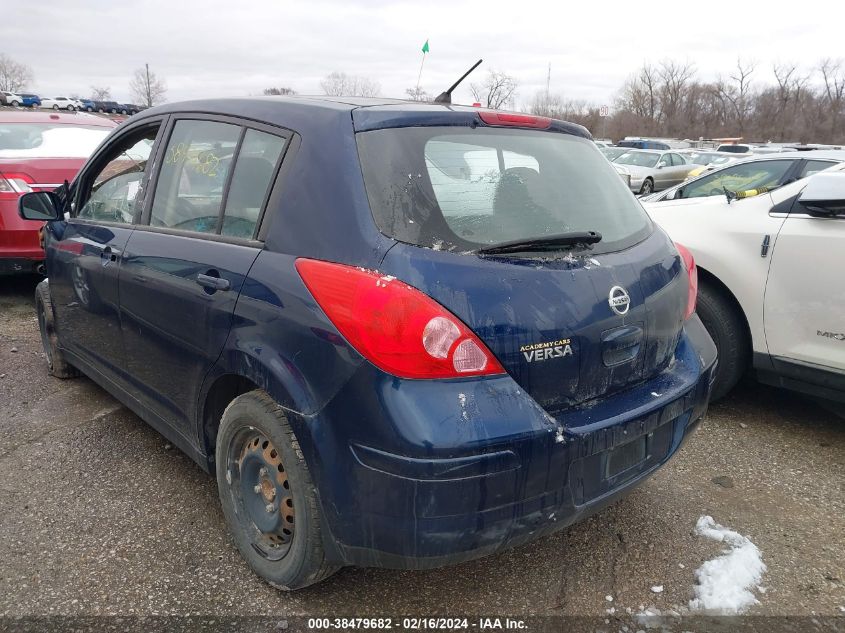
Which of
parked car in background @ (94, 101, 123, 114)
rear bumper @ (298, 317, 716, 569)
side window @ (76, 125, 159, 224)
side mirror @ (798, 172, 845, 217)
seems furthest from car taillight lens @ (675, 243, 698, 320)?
parked car in background @ (94, 101, 123, 114)

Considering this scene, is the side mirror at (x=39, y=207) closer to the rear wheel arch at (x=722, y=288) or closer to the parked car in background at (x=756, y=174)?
the rear wheel arch at (x=722, y=288)

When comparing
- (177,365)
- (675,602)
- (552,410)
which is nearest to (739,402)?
(675,602)

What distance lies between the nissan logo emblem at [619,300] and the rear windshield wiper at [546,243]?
198 mm

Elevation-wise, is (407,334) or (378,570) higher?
(407,334)

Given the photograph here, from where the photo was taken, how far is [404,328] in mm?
1840

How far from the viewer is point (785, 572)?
8.41 ft

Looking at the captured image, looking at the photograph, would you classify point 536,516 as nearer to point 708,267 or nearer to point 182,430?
point 182,430

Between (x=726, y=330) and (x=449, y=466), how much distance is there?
261 centimetres

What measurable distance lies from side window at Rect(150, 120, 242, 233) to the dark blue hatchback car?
12 millimetres

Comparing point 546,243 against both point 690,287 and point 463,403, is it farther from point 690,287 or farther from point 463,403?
point 690,287

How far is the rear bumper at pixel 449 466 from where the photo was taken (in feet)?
5.96

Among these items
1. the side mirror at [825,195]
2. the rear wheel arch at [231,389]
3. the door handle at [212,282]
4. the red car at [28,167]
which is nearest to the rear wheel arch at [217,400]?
the rear wheel arch at [231,389]

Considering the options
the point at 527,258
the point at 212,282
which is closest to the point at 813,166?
the point at 527,258

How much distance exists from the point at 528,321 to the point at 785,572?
1578 millimetres
